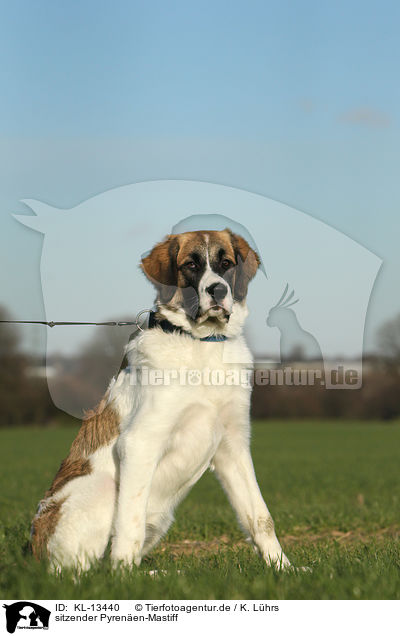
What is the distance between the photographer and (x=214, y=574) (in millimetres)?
4641

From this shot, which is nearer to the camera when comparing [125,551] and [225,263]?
[125,551]

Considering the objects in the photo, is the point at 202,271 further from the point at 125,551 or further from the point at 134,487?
the point at 125,551

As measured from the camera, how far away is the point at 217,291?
5.10 m

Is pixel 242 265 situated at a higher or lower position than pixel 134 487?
higher

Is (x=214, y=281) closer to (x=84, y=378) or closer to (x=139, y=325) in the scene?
(x=139, y=325)

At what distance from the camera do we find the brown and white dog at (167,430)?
5.06 metres

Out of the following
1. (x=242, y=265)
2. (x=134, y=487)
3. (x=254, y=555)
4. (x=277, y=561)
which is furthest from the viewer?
(x=254, y=555)

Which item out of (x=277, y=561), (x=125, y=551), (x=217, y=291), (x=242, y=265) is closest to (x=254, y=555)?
(x=277, y=561)

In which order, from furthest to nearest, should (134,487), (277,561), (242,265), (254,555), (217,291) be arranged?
(254,555) < (242,265) < (277,561) < (217,291) < (134,487)

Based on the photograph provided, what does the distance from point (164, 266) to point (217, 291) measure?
1.81ft

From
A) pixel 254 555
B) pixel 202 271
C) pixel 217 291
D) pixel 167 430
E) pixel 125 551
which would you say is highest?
pixel 202 271
